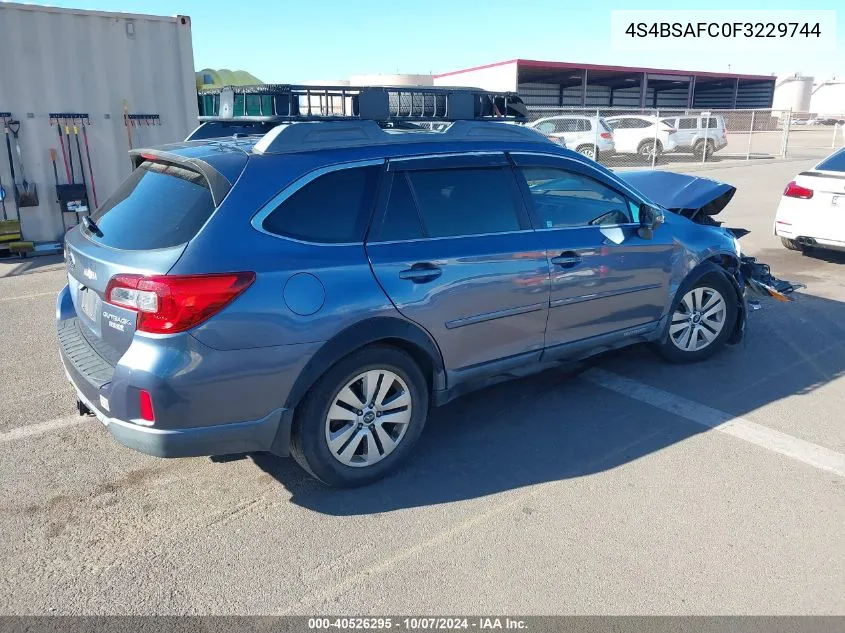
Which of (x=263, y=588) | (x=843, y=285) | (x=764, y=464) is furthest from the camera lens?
(x=843, y=285)

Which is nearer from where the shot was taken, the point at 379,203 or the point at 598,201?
the point at 379,203

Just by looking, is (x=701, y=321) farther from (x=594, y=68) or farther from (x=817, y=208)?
(x=594, y=68)

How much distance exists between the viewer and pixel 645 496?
3.38m

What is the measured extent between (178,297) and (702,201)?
441 centimetres

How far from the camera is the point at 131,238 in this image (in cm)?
319

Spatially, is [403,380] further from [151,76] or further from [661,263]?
[151,76]

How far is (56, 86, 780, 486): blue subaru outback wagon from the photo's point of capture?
2.92 meters

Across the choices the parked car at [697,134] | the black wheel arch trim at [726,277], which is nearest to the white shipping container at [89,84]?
the black wheel arch trim at [726,277]

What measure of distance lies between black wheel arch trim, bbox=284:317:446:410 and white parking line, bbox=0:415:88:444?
1832 millimetres

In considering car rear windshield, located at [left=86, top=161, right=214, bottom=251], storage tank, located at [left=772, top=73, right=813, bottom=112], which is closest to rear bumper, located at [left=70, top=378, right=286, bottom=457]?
car rear windshield, located at [left=86, top=161, right=214, bottom=251]

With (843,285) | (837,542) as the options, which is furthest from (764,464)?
(843,285)

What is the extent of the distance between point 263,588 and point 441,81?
42.1m

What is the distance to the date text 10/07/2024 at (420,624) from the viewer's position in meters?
2.56

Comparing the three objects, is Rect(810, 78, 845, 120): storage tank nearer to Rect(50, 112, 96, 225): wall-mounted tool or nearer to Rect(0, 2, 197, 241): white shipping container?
Rect(0, 2, 197, 241): white shipping container
